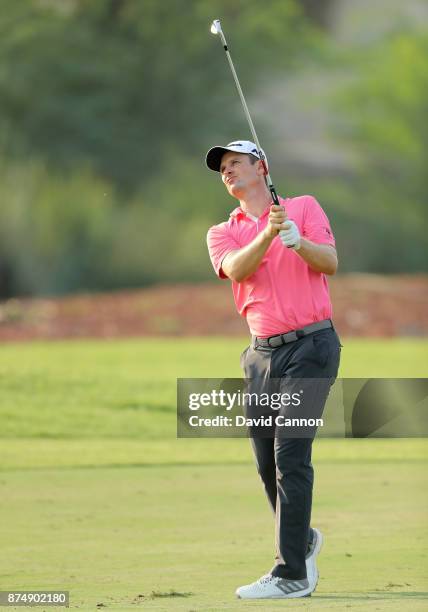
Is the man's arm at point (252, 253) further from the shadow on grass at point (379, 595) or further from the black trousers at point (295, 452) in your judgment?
the shadow on grass at point (379, 595)

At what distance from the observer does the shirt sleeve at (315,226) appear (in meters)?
3.25

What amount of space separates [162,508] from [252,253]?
2.01 metres

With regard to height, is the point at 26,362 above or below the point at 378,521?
above

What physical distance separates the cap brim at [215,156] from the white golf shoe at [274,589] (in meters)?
1.03

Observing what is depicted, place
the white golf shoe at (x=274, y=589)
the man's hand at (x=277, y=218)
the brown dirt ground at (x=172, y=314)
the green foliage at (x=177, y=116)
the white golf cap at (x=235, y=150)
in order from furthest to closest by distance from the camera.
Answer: the green foliage at (x=177, y=116), the brown dirt ground at (x=172, y=314), the white golf cap at (x=235, y=150), the white golf shoe at (x=274, y=589), the man's hand at (x=277, y=218)

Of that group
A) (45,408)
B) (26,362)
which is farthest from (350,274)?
(45,408)

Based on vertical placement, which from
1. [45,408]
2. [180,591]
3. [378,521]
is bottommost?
[180,591]

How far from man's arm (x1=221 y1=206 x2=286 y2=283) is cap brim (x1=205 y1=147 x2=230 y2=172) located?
0.26 m

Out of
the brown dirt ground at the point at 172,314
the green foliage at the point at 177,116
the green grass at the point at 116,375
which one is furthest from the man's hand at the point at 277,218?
the green foliage at the point at 177,116

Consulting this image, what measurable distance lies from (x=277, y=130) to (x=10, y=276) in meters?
3.79

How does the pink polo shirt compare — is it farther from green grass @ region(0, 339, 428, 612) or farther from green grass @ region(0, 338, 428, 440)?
green grass @ region(0, 338, 428, 440)

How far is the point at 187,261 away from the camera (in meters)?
14.2

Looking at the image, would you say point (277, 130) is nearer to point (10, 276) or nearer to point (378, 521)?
point (10, 276)

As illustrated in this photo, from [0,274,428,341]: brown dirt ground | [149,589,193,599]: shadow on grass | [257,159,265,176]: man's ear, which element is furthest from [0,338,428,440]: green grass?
[257,159,265,176]: man's ear
